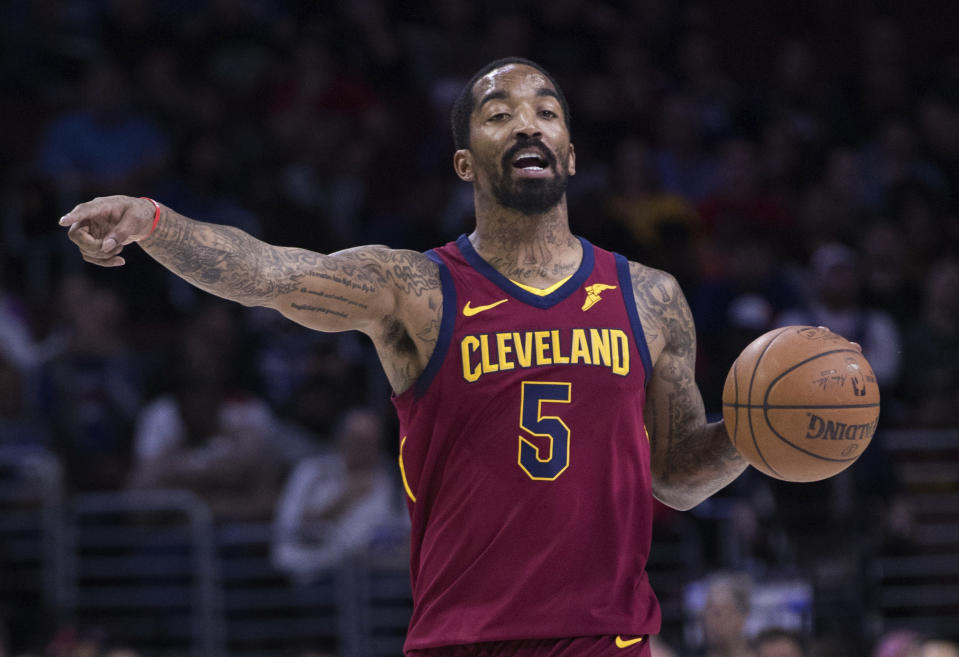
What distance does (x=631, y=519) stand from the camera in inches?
163

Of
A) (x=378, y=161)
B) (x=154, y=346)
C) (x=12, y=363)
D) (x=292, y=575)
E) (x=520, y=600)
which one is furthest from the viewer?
(x=378, y=161)

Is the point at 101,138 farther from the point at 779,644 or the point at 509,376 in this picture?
the point at 509,376

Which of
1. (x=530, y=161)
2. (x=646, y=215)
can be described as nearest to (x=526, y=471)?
(x=530, y=161)

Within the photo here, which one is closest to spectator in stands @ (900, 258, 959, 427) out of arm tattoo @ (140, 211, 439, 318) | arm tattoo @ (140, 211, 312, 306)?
arm tattoo @ (140, 211, 439, 318)

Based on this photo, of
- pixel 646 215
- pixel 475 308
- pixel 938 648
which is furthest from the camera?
pixel 646 215

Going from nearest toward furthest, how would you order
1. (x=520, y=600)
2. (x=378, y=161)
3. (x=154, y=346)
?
(x=520, y=600), (x=154, y=346), (x=378, y=161)

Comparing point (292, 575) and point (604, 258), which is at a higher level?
point (604, 258)

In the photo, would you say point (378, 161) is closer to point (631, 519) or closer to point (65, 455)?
point (65, 455)

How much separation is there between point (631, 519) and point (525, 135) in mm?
1262

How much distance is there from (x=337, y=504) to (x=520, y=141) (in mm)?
4982

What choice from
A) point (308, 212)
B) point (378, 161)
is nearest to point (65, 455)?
point (308, 212)

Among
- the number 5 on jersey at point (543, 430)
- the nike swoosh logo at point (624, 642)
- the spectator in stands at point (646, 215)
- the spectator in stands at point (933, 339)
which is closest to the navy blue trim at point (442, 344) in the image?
the number 5 on jersey at point (543, 430)

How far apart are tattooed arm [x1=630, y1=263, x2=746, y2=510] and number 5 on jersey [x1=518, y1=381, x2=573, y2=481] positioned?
1.67 ft

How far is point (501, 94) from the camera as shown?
4.43 m
